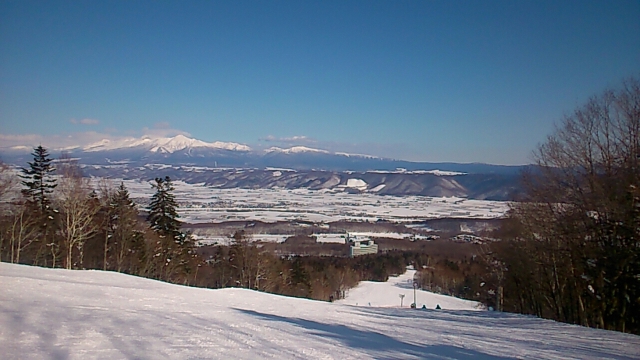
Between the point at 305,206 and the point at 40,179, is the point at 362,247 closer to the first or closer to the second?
the point at 305,206

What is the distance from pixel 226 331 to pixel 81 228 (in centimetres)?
1572

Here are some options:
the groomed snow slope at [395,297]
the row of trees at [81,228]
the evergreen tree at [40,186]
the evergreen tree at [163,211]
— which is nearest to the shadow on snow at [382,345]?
the row of trees at [81,228]

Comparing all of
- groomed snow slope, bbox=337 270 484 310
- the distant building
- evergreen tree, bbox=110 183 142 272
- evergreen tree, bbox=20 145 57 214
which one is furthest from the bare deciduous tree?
the distant building

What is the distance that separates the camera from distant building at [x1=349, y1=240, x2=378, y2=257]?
55.2 m

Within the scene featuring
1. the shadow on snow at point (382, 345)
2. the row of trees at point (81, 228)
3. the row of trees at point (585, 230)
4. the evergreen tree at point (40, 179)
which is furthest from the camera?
the evergreen tree at point (40, 179)

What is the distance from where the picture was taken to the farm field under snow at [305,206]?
64.1 m

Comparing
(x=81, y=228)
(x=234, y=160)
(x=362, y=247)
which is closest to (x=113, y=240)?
(x=81, y=228)

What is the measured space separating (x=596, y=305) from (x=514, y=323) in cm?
388

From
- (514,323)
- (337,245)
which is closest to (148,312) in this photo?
(514,323)

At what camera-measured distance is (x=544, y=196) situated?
16312mm

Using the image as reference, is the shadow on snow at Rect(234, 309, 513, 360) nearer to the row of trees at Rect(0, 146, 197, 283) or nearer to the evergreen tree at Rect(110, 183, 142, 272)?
the row of trees at Rect(0, 146, 197, 283)

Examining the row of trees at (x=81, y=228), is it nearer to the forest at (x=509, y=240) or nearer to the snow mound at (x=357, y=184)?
the forest at (x=509, y=240)

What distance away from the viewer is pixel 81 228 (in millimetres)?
21188

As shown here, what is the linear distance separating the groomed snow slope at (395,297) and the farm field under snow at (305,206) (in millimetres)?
15185
